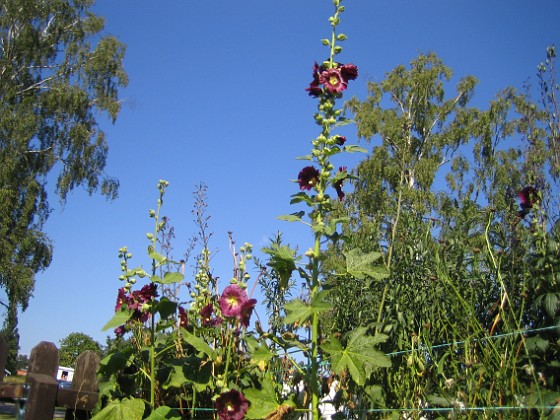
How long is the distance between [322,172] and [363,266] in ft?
1.05

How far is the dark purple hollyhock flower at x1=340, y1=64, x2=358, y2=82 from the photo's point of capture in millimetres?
1826

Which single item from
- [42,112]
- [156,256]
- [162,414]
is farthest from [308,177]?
[42,112]

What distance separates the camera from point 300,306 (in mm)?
1529

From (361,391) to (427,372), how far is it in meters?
Answer: 0.23

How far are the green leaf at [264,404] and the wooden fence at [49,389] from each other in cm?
110

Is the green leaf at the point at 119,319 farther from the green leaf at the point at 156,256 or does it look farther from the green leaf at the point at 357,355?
the green leaf at the point at 357,355

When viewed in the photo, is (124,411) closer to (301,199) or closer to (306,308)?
(306,308)

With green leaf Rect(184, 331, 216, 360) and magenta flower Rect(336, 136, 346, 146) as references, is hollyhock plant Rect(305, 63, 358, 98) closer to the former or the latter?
magenta flower Rect(336, 136, 346, 146)

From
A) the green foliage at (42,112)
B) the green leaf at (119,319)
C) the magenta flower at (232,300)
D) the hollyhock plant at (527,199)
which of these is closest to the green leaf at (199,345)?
the magenta flower at (232,300)

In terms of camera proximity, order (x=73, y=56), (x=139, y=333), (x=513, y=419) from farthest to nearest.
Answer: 1. (x=73, y=56)
2. (x=139, y=333)
3. (x=513, y=419)

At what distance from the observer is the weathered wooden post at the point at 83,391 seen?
2.46m

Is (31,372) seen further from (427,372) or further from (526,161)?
(526,161)

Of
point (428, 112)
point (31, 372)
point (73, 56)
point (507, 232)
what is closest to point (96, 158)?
point (73, 56)

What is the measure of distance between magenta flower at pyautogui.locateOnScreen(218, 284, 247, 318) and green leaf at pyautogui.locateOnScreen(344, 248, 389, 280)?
35 centimetres
